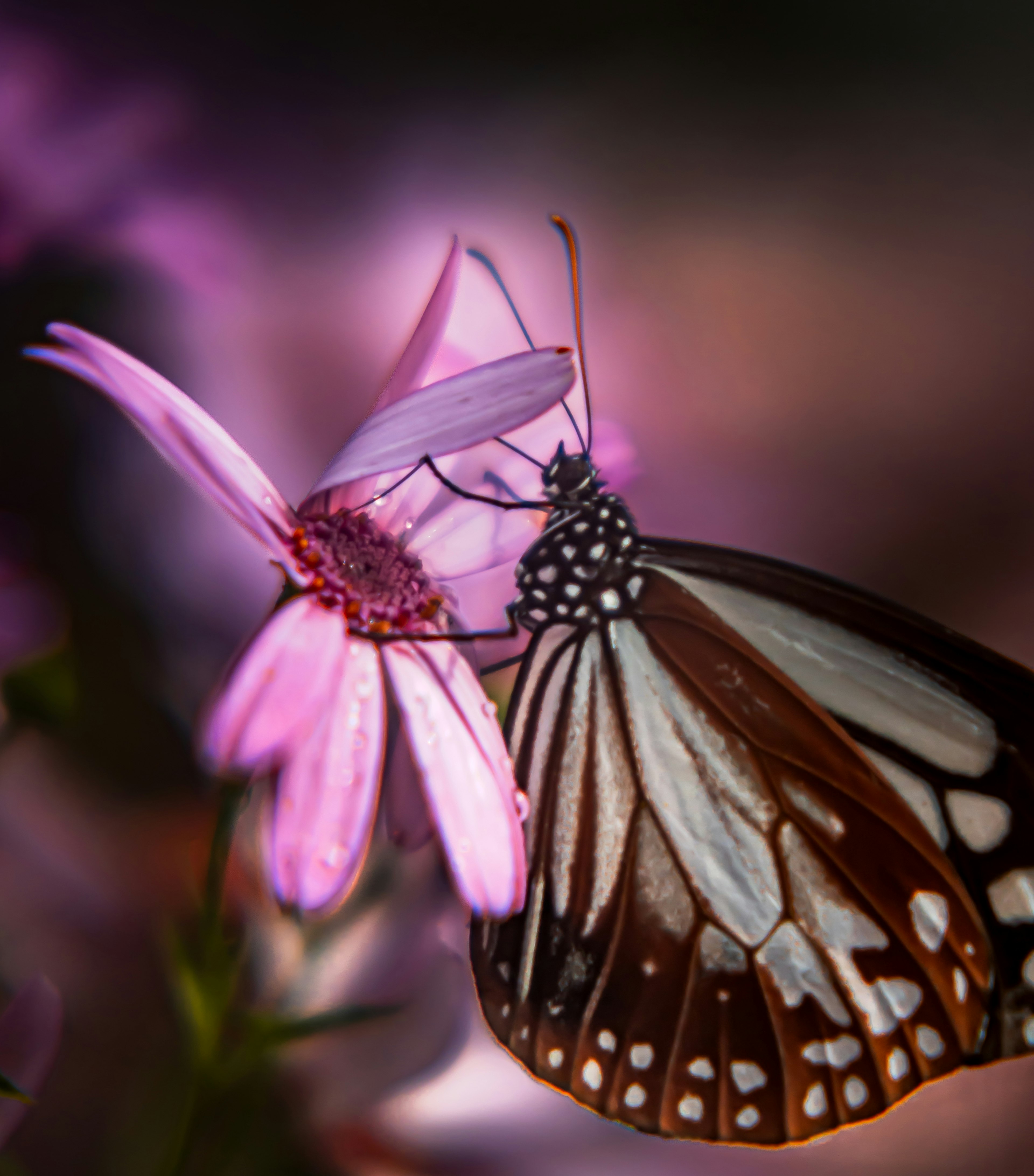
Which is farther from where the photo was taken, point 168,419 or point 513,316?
point 513,316

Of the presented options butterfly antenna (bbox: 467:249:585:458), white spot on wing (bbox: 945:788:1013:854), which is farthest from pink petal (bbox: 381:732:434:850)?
white spot on wing (bbox: 945:788:1013:854)

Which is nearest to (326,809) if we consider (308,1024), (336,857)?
(336,857)

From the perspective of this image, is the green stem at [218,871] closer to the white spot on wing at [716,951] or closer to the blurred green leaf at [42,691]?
the blurred green leaf at [42,691]

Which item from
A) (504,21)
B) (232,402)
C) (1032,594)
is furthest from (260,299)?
(1032,594)

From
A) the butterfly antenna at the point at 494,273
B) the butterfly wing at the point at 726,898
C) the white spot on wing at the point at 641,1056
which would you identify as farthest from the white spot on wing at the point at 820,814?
the butterfly antenna at the point at 494,273

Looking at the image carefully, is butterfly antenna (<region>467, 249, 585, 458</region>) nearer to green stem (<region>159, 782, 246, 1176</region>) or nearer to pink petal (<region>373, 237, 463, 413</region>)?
pink petal (<region>373, 237, 463, 413</region>)

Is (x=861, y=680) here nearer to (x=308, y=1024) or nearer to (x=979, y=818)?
(x=979, y=818)
